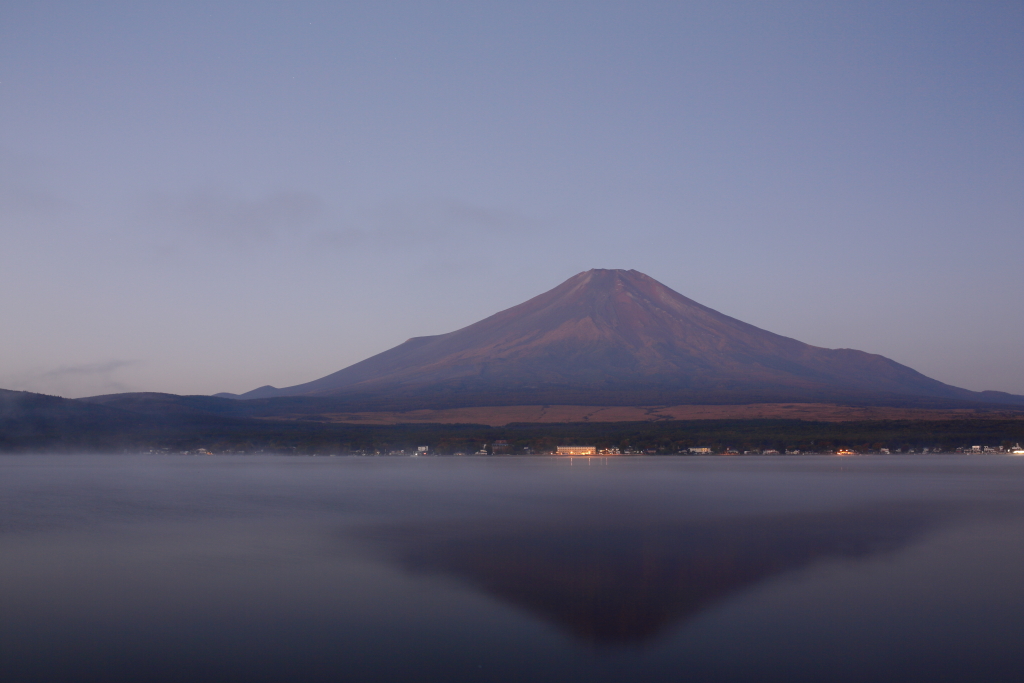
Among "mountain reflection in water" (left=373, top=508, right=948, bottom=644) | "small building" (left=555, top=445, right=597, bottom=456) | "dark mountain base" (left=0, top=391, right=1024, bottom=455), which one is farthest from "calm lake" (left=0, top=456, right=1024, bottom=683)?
"dark mountain base" (left=0, top=391, right=1024, bottom=455)

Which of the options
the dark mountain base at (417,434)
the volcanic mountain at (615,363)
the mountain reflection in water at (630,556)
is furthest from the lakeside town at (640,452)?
the mountain reflection in water at (630,556)

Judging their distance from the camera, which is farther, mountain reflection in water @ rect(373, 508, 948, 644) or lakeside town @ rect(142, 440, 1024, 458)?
lakeside town @ rect(142, 440, 1024, 458)

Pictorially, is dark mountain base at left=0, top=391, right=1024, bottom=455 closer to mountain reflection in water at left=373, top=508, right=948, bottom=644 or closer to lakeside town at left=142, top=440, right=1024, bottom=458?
lakeside town at left=142, top=440, right=1024, bottom=458

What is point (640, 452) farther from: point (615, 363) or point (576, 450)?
point (615, 363)

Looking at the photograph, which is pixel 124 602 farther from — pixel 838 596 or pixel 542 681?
pixel 838 596

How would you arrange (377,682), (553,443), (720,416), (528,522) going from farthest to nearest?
1. (720,416)
2. (553,443)
3. (528,522)
4. (377,682)

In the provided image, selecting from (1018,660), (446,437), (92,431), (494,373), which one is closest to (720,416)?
(446,437)
